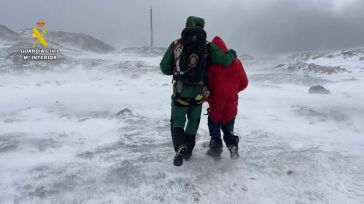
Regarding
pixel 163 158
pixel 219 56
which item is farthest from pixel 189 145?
pixel 219 56

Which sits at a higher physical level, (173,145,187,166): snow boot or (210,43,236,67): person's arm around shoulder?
(210,43,236,67): person's arm around shoulder

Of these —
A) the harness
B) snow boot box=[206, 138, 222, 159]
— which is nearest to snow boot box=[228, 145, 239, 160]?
snow boot box=[206, 138, 222, 159]

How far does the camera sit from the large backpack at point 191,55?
3.97 meters

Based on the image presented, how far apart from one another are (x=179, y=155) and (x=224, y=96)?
97 cm

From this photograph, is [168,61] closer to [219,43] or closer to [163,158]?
[219,43]

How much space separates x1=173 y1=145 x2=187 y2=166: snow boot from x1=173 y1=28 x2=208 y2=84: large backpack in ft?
2.79

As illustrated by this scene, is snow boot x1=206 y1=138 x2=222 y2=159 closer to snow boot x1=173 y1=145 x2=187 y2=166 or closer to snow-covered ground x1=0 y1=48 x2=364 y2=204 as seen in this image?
snow-covered ground x1=0 y1=48 x2=364 y2=204

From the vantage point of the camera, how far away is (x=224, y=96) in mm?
4277

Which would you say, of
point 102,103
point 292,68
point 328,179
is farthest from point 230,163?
point 292,68

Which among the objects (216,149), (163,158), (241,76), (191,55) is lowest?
(163,158)

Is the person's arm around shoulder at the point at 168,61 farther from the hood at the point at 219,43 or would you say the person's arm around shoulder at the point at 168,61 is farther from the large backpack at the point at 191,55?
the hood at the point at 219,43

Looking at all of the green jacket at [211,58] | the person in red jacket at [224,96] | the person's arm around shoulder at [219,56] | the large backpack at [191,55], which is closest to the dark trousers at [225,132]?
the person in red jacket at [224,96]

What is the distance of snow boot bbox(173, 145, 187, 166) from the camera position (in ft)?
13.8

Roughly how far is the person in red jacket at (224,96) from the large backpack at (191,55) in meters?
0.23
